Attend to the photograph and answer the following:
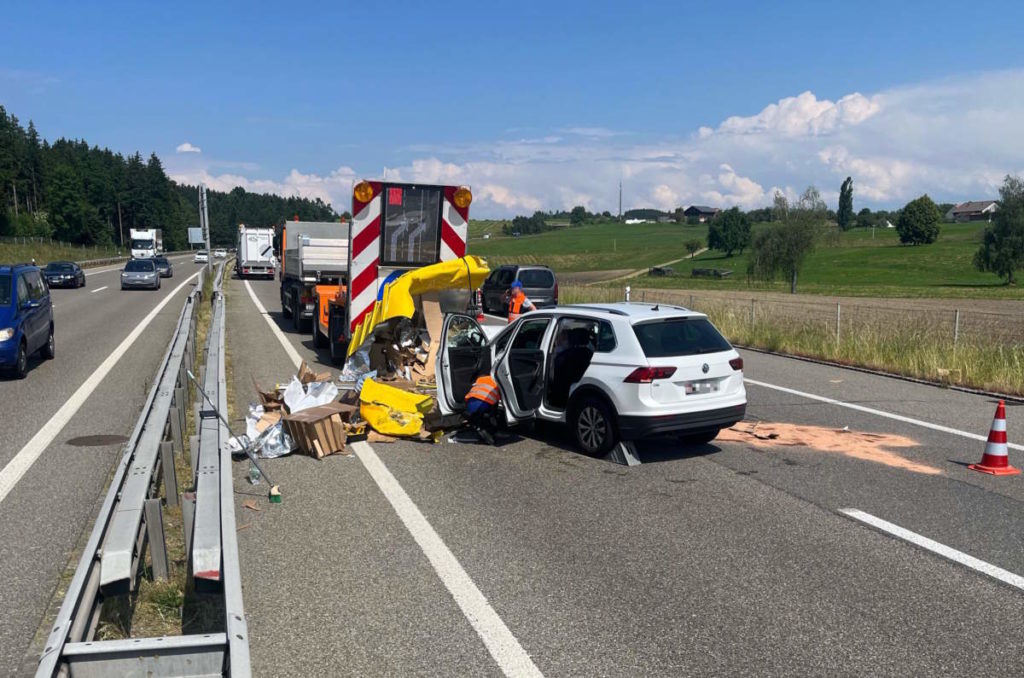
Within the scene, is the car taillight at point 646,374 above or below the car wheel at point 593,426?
above

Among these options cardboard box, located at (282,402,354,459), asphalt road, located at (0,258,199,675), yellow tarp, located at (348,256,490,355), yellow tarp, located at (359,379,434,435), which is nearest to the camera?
asphalt road, located at (0,258,199,675)

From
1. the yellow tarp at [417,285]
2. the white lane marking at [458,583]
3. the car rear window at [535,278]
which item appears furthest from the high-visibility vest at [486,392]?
the car rear window at [535,278]

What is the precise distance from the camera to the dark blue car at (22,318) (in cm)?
1316

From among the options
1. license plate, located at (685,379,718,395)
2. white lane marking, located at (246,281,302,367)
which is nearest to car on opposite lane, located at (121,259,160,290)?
white lane marking, located at (246,281,302,367)

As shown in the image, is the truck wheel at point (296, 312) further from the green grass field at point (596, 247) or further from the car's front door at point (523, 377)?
the green grass field at point (596, 247)

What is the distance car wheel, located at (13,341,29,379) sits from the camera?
13328 millimetres

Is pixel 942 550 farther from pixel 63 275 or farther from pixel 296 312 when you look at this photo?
pixel 63 275

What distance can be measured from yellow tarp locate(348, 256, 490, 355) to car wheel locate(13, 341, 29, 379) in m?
5.17

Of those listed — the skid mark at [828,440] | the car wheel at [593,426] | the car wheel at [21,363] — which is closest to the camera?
the car wheel at [593,426]

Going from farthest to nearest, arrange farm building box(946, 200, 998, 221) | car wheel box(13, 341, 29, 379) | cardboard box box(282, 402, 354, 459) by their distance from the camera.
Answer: farm building box(946, 200, 998, 221) < car wheel box(13, 341, 29, 379) < cardboard box box(282, 402, 354, 459)

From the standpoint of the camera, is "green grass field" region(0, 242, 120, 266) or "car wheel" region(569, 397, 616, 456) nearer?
"car wheel" region(569, 397, 616, 456)

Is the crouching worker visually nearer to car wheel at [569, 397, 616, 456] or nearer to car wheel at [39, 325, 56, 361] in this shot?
car wheel at [569, 397, 616, 456]

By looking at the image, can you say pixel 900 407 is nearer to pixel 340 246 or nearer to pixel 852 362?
pixel 852 362

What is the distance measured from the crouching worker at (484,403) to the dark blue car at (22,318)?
8.12 meters
